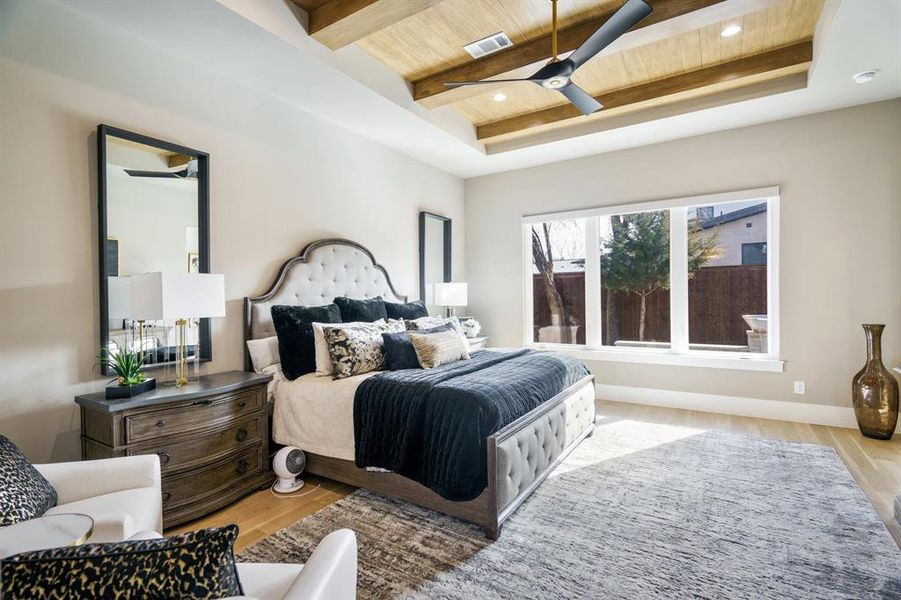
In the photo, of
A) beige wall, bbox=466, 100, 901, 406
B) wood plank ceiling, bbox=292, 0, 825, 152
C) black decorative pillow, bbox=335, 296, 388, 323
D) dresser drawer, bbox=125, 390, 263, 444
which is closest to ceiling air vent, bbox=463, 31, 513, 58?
wood plank ceiling, bbox=292, 0, 825, 152

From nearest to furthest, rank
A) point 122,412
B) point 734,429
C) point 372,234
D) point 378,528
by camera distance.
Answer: point 122,412, point 378,528, point 734,429, point 372,234

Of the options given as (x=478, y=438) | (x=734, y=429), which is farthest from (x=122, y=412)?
(x=734, y=429)

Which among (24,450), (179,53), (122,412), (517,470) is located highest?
(179,53)

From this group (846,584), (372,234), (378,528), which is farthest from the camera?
(372,234)

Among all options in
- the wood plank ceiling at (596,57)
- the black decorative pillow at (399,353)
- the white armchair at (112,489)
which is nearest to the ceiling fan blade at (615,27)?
the wood plank ceiling at (596,57)

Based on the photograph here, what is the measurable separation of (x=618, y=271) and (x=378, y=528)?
3.93 m

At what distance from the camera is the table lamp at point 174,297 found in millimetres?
2418

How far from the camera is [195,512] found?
A: 96.1 inches

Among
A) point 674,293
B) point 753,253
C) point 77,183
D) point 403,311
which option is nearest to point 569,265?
point 674,293

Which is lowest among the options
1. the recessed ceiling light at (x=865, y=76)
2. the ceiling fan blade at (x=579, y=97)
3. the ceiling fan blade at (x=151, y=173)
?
the ceiling fan blade at (x=151, y=173)

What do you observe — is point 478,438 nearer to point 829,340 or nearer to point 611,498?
point 611,498

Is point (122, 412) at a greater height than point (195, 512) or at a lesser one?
greater

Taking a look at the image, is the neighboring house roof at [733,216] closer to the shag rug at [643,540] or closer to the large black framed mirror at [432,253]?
the shag rug at [643,540]

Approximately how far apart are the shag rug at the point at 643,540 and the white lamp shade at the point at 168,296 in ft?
4.33
